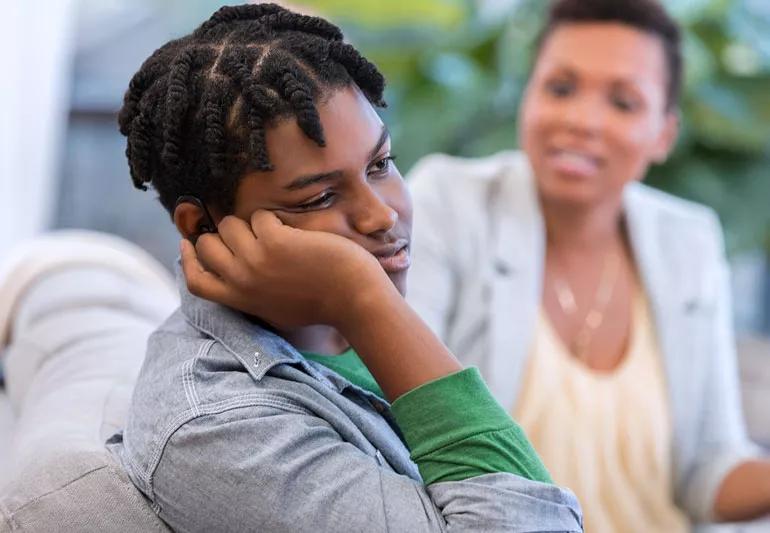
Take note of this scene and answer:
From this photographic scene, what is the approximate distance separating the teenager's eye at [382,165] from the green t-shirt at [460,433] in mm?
192

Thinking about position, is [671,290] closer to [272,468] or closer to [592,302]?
[592,302]

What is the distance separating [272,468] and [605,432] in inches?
45.9

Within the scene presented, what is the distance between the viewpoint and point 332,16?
125 inches

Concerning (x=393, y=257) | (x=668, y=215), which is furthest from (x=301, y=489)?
(x=668, y=215)

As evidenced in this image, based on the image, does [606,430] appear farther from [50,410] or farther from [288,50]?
[288,50]

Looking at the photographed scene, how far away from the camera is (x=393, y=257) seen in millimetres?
980

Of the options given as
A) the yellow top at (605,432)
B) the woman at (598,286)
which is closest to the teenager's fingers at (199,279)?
the woman at (598,286)

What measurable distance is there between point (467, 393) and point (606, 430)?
1.08 m

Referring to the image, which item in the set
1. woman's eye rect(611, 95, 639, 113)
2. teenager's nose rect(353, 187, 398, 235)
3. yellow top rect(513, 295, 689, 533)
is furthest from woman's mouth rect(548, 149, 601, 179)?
teenager's nose rect(353, 187, 398, 235)

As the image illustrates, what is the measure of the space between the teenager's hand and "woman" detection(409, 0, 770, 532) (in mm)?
933

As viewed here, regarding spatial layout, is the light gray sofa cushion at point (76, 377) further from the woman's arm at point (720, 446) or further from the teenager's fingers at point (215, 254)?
the woman's arm at point (720, 446)

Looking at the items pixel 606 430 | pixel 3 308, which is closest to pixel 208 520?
pixel 3 308

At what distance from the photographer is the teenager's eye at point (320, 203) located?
36.5 inches

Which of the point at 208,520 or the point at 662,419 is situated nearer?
the point at 208,520
